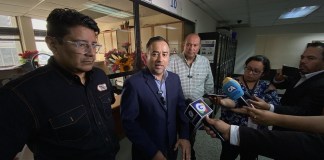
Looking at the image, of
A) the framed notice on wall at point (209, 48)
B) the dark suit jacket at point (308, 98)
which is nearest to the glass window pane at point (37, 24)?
the framed notice on wall at point (209, 48)

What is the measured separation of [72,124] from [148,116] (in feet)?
1.65

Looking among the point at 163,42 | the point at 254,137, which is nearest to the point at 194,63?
the point at 163,42

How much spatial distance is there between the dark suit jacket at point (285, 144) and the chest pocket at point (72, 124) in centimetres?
82

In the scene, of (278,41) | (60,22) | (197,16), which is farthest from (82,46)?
(278,41)

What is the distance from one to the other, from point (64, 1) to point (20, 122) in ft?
9.36

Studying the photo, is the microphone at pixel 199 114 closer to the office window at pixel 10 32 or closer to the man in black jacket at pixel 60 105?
the man in black jacket at pixel 60 105

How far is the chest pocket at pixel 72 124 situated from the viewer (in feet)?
2.35

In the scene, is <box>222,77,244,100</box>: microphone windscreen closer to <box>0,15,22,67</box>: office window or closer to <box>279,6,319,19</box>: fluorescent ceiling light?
<box>279,6,319,19</box>: fluorescent ceiling light

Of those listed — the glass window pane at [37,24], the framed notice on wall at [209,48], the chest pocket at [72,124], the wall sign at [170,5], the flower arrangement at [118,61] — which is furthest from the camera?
the glass window pane at [37,24]

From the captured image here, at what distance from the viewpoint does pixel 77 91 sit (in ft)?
2.64

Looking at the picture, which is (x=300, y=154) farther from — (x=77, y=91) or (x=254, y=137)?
(x=77, y=91)

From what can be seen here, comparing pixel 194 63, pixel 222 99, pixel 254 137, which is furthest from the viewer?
pixel 194 63

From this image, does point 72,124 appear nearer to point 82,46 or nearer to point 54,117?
point 54,117

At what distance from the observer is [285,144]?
69cm
